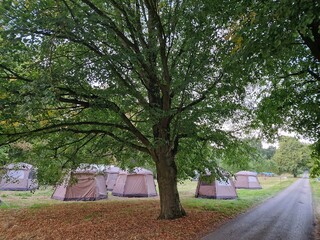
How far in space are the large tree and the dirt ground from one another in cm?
98

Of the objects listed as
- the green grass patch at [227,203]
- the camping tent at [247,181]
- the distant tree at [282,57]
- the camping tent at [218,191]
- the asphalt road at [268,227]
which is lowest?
the asphalt road at [268,227]

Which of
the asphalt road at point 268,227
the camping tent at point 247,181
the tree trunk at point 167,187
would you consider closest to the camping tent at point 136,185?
the asphalt road at point 268,227

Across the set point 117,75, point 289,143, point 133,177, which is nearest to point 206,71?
point 117,75

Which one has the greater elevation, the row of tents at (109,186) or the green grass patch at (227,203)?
the row of tents at (109,186)

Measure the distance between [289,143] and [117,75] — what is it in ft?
198

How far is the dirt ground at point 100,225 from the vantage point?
24.6ft

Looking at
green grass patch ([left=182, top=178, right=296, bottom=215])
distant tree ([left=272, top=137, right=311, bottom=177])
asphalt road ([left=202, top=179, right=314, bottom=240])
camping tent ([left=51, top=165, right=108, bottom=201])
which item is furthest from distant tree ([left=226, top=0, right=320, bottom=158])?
distant tree ([left=272, top=137, right=311, bottom=177])

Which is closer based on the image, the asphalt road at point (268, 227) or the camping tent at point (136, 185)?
the asphalt road at point (268, 227)

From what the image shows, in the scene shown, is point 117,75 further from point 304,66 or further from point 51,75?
point 304,66

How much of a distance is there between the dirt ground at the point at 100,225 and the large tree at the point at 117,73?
38.4 inches

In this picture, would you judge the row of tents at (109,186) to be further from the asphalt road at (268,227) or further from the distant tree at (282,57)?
the distant tree at (282,57)

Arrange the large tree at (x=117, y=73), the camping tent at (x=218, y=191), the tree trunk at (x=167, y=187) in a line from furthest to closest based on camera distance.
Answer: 1. the camping tent at (x=218, y=191)
2. the tree trunk at (x=167, y=187)
3. the large tree at (x=117, y=73)

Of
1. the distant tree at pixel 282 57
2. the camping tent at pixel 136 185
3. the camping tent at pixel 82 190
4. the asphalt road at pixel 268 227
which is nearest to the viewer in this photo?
the distant tree at pixel 282 57

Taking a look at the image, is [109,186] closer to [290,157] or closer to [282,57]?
[282,57]
